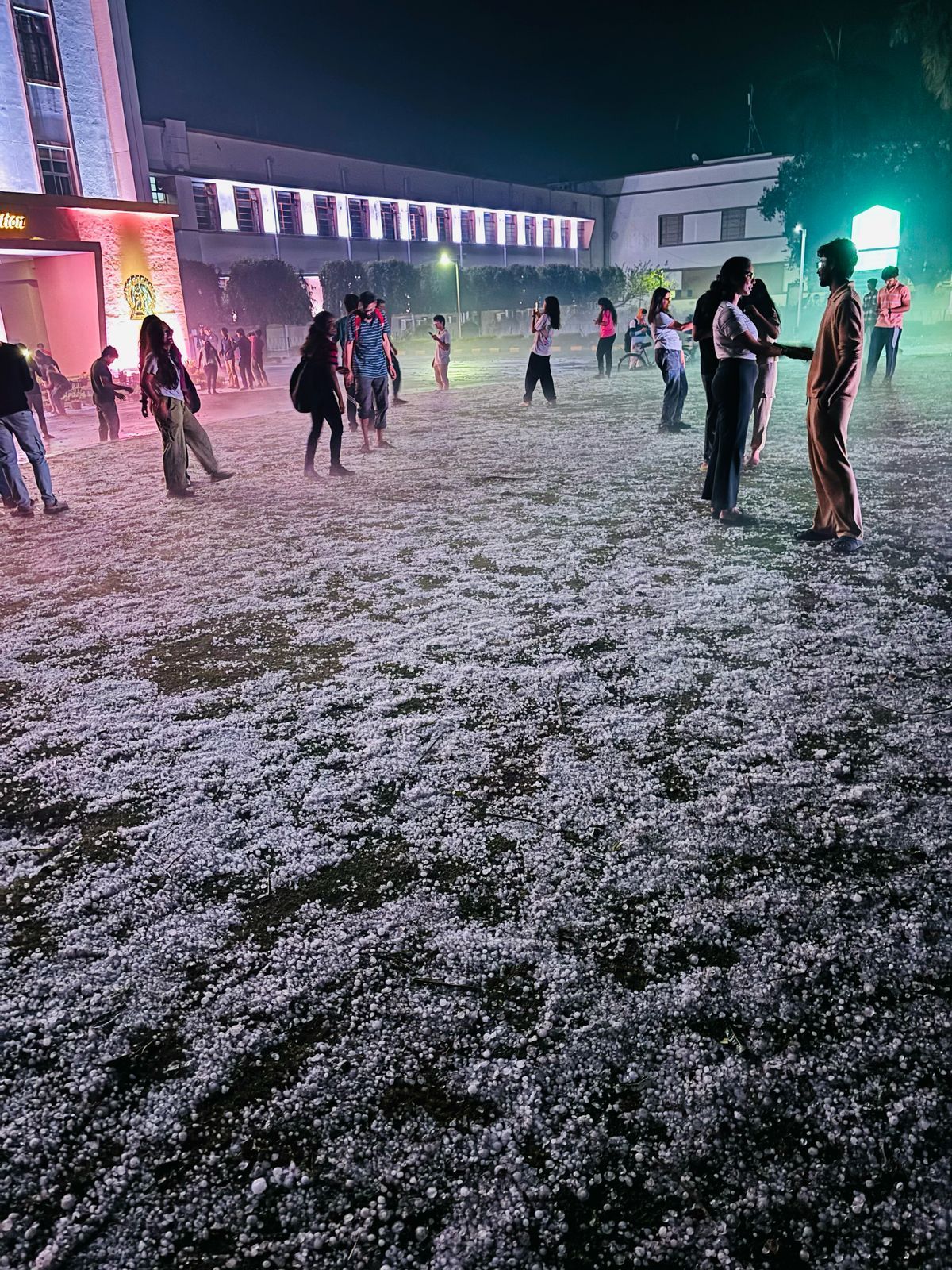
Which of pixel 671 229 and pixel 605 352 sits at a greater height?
pixel 671 229

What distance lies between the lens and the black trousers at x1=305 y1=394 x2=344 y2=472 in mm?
9039

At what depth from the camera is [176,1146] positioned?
1698mm

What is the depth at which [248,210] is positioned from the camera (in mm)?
47938

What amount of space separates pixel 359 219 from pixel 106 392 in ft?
155

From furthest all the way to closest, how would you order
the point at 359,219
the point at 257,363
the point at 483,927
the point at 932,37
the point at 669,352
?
1. the point at 359,219
2. the point at 932,37
3. the point at 257,363
4. the point at 669,352
5. the point at 483,927

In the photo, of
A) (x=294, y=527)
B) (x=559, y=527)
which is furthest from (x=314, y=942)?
(x=294, y=527)

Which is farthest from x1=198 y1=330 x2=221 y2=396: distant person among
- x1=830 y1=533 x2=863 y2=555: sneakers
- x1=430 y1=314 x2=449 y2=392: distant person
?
x1=830 y1=533 x2=863 y2=555: sneakers

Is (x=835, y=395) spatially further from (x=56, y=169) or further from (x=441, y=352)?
(x=56, y=169)

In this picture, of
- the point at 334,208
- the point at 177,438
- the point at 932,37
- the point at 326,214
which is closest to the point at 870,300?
the point at 177,438

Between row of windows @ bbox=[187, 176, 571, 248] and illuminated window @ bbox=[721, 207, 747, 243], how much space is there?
13546 mm

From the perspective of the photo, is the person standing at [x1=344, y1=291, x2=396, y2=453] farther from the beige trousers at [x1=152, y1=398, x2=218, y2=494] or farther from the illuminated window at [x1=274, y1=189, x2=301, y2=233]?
the illuminated window at [x1=274, y1=189, x2=301, y2=233]

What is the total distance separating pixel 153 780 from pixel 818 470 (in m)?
4.91

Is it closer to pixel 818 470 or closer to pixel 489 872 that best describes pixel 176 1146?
pixel 489 872

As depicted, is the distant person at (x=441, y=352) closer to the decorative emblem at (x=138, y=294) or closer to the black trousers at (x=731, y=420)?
the decorative emblem at (x=138, y=294)
